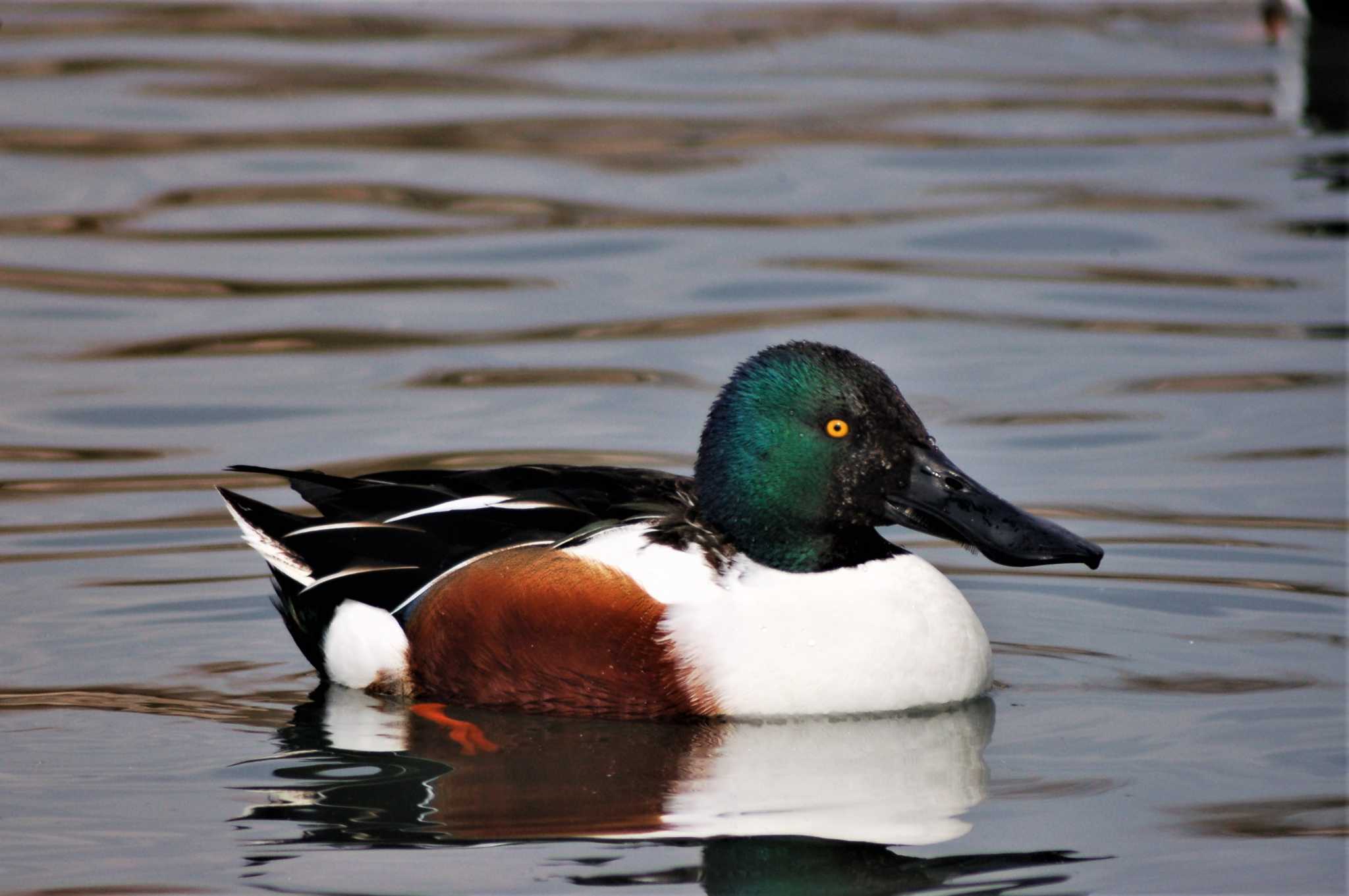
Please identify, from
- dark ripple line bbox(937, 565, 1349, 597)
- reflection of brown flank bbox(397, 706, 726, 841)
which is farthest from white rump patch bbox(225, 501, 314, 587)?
dark ripple line bbox(937, 565, 1349, 597)

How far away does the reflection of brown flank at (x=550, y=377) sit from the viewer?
924 centimetres

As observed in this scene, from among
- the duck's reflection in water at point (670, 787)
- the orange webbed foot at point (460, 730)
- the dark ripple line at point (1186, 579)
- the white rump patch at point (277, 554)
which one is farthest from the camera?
the dark ripple line at point (1186, 579)

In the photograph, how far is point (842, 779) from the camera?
5.38m

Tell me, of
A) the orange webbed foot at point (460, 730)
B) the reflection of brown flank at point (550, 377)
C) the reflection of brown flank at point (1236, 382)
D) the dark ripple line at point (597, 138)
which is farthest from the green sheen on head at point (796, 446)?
the dark ripple line at point (597, 138)

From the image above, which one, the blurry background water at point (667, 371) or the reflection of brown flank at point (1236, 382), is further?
the reflection of brown flank at point (1236, 382)

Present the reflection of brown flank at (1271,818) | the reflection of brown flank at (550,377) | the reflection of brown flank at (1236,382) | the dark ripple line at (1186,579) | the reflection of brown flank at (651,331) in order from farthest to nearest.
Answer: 1. the reflection of brown flank at (651,331)
2. the reflection of brown flank at (550,377)
3. the reflection of brown flank at (1236,382)
4. the dark ripple line at (1186,579)
5. the reflection of brown flank at (1271,818)

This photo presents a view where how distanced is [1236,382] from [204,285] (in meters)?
4.75

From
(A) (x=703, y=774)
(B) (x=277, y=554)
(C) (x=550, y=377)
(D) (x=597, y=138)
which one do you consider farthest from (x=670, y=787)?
(D) (x=597, y=138)

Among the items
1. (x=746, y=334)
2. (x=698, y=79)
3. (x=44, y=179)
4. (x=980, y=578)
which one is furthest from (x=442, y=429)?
(x=698, y=79)

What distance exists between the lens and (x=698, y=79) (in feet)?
48.1

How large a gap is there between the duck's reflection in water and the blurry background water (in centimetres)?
2

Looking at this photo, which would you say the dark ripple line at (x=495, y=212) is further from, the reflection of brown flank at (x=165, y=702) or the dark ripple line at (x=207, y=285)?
the reflection of brown flank at (x=165, y=702)

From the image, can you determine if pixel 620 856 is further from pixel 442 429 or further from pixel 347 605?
pixel 442 429

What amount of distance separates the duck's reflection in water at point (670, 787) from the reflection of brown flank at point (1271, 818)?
440 mm
